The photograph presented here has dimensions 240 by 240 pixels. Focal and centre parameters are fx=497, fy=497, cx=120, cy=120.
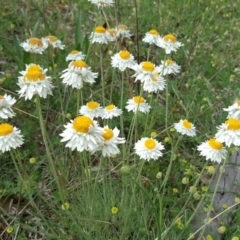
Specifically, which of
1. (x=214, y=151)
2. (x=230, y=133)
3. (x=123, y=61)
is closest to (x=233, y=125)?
(x=230, y=133)

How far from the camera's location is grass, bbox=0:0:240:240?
71.0 inches

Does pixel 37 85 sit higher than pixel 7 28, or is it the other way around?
pixel 7 28

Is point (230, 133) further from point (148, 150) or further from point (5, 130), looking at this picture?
point (5, 130)

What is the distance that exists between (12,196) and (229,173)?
0.94 meters

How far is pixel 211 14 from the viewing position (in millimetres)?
3545

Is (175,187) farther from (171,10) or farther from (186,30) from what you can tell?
(171,10)

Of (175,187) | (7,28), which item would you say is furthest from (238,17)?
(175,187)

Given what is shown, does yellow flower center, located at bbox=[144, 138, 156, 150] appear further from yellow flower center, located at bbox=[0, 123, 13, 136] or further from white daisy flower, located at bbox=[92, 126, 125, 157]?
yellow flower center, located at bbox=[0, 123, 13, 136]

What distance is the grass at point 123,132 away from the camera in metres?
1.80

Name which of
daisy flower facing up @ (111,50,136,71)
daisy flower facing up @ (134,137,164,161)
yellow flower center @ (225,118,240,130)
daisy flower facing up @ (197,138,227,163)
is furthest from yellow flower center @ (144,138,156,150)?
daisy flower facing up @ (111,50,136,71)

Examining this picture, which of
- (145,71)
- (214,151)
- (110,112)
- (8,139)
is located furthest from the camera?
(110,112)

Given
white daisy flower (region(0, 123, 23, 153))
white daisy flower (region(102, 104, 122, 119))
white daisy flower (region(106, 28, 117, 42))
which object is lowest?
white daisy flower (region(0, 123, 23, 153))

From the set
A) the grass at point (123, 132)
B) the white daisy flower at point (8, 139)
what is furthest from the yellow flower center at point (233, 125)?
the white daisy flower at point (8, 139)

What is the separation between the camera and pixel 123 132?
2240 mm
